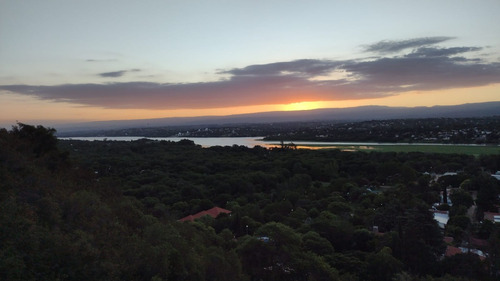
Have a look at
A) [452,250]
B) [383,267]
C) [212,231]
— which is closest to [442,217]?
[452,250]

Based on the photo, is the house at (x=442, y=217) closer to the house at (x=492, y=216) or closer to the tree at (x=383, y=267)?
the house at (x=492, y=216)

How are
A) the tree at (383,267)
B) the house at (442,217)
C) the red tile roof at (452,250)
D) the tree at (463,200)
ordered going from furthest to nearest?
the tree at (463,200), the house at (442,217), the red tile roof at (452,250), the tree at (383,267)

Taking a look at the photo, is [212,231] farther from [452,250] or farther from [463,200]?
[463,200]

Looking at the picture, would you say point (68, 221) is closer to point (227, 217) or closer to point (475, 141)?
point (227, 217)

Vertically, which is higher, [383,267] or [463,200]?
[383,267]

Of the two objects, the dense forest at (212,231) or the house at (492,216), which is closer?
the dense forest at (212,231)

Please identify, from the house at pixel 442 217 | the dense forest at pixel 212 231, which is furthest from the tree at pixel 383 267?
the house at pixel 442 217

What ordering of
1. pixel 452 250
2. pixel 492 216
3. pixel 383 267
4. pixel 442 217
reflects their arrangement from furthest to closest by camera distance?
pixel 442 217
pixel 492 216
pixel 452 250
pixel 383 267

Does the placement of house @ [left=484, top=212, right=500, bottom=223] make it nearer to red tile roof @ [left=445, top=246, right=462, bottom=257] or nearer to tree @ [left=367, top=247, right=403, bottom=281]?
red tile roof @ [left=445, top=246, right=462, bottom=257]
